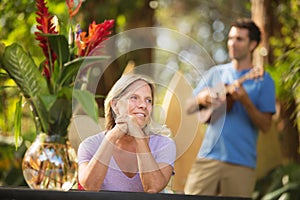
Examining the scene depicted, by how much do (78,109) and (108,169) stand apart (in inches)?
7.4

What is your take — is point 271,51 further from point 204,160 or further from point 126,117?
point 126,117

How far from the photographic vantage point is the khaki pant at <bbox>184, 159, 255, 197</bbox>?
318 cm

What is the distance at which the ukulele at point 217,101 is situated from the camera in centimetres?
163

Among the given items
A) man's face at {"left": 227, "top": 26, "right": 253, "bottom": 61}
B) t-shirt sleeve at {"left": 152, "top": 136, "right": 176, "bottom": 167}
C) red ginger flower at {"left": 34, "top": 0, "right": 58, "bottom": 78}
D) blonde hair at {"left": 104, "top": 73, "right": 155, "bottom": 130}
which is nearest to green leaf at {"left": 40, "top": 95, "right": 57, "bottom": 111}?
red ginger flower at {"left": 34, "top": 0, "right": 58, "bottom": 78}

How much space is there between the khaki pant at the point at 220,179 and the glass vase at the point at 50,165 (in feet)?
5.26

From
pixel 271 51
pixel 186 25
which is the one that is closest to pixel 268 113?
pixel 271 51

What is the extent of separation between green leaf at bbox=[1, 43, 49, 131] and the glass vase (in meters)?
0.05

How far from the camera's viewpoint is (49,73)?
1.77m

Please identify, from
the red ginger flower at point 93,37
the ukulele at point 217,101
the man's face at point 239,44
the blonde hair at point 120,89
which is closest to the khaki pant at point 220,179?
the ukulele at point 217,101

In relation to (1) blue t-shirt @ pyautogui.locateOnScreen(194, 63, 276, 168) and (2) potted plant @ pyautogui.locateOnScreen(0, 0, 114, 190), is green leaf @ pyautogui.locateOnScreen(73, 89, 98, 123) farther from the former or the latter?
(1) blue t-shirt @ pyautogui.locateOnScreen(194, 63, 276, 168)

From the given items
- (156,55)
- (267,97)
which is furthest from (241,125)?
(156,55)

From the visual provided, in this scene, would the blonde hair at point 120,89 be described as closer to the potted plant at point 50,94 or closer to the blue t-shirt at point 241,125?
the potted plant at point 50,94

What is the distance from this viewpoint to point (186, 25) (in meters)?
8.55

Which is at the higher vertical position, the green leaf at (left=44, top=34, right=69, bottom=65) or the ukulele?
the green leaf at (left=44, top=34, right=69, bottom=65)
